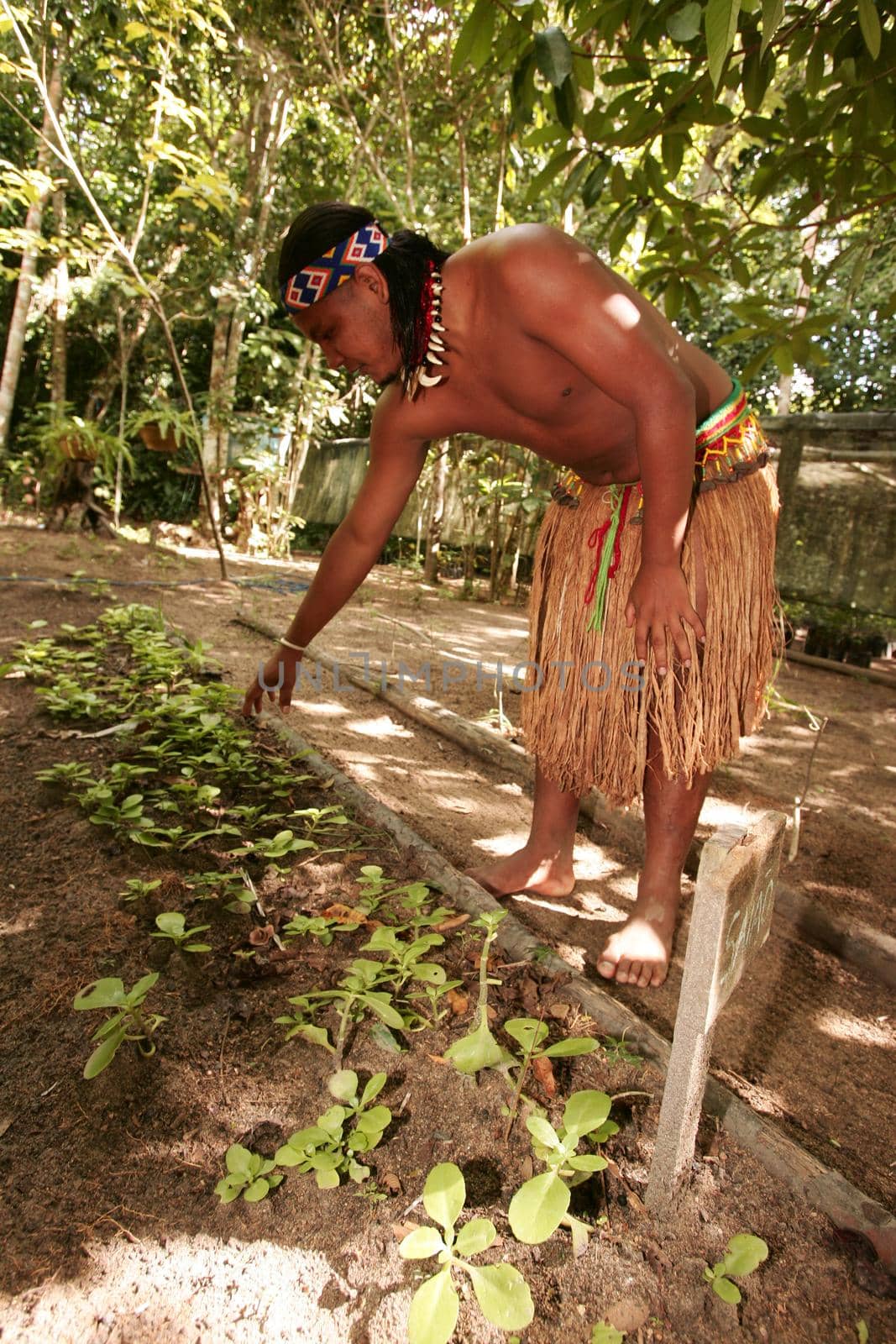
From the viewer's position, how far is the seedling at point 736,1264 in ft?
2.89

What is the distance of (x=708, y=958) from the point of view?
842mm

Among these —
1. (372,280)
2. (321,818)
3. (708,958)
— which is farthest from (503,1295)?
(372,280)

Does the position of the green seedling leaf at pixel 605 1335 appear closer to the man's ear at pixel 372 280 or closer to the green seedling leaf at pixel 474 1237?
the green seedling leaf at pixel 474 1237

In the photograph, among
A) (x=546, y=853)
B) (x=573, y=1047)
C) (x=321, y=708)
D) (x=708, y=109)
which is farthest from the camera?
(x=321, y=708)

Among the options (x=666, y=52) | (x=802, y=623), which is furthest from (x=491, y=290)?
(x=802, y=623)

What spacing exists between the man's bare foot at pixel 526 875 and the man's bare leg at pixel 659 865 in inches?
10.4

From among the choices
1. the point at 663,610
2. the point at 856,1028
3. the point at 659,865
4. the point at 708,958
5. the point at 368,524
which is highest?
the point at 368,524

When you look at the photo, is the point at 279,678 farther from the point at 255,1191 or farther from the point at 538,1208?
the point at 538,1208

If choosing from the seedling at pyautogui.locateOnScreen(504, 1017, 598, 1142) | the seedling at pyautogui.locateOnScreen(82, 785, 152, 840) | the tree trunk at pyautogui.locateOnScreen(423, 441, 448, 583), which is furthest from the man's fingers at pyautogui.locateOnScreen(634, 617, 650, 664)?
the tree trunk at pyautogui.locateOnScreen(423, 441, 448, 583)

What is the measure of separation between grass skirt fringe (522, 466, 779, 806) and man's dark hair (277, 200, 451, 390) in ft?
1.87

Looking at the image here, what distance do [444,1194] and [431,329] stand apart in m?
1.50

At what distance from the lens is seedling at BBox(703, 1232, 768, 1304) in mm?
882

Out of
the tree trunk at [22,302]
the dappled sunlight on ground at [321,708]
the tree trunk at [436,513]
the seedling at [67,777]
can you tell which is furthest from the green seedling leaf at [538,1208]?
the tree trunk at [22,302]

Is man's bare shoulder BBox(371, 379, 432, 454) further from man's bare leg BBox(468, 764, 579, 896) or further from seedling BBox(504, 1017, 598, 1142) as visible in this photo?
seedling BBox(504, 1017, 598, 1142)
